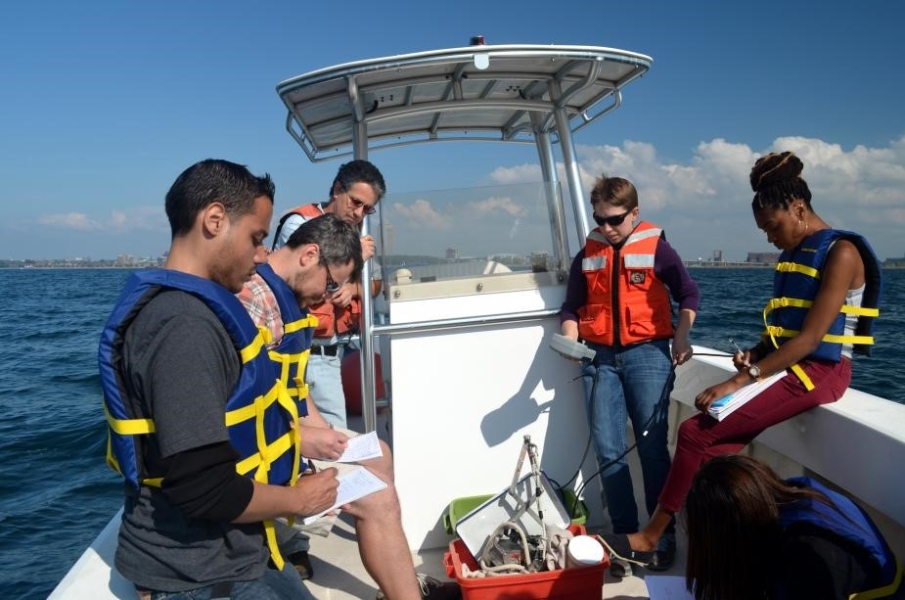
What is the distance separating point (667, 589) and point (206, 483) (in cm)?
162

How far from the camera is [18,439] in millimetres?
9414

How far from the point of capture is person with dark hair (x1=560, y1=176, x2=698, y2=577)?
326 cm

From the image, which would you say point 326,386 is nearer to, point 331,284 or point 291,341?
point 331,284

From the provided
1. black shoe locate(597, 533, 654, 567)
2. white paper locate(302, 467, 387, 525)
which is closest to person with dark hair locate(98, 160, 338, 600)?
white paper locate(302, 467, 387, 525)

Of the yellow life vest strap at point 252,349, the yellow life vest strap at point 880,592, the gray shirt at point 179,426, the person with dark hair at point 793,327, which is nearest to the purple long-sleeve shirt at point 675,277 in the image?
the person with dark hair at point 793,327

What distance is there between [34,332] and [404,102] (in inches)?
889

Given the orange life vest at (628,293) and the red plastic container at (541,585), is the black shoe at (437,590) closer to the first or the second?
the red plastic container at (541,585)

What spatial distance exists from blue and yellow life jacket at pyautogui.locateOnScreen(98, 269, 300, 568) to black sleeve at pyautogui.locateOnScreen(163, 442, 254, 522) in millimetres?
112

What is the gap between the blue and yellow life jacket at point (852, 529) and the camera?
1.76 m

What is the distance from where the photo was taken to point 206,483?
164 cm

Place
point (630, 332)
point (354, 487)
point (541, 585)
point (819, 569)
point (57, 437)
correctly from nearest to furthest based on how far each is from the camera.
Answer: point (819, 569) < point (354, 487) < point (541, 585) < point (630, 332) < point (57, 437)

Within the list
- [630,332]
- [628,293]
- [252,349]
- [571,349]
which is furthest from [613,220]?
[252,349]

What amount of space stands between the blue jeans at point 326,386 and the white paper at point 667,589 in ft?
5.98

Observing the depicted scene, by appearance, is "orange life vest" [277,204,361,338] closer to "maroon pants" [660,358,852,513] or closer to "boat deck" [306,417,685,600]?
"boat deck" [306,417,685,600]
